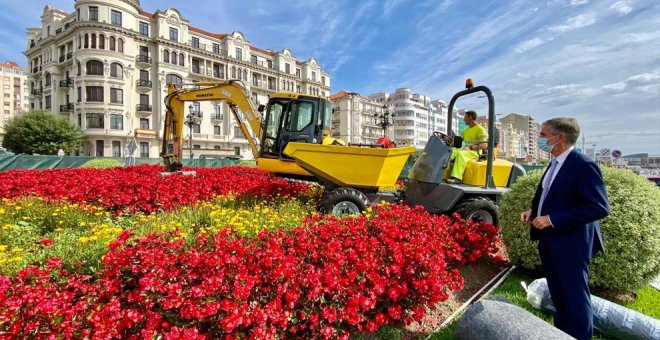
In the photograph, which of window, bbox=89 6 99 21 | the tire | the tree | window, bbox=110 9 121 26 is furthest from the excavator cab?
window, bbox=89 6 99 21

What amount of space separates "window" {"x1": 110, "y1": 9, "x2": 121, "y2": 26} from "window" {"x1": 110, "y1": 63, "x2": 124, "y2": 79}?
5.20m

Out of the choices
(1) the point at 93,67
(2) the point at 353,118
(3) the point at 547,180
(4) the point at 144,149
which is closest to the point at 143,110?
(4) the point at 144,149

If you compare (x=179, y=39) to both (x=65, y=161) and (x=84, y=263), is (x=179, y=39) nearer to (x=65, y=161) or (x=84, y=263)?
(x=65, y=161)

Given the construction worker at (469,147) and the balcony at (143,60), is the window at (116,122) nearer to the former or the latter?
the balcony at (143,60)

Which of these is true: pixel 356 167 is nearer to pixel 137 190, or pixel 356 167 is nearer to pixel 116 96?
pixel 137 190

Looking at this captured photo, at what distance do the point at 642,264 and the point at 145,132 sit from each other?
47.5 meters

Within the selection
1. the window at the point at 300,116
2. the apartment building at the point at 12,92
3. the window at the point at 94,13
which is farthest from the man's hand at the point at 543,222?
the apartment building at the point at 12,92

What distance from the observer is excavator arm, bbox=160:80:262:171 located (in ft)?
31.8

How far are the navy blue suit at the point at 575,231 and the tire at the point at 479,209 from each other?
2444 millimetres

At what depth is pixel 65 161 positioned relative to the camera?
742 inches

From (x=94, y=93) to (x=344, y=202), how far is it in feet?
150

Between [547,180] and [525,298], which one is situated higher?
[547,180]

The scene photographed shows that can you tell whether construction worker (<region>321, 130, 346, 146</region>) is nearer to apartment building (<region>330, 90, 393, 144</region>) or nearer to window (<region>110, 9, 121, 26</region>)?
window (<region>110, 9, 121, 26</region>)

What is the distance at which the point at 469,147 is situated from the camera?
20.2 ft
